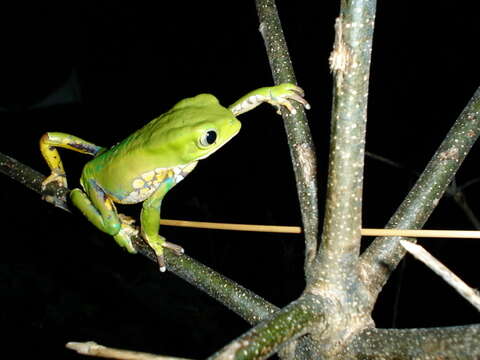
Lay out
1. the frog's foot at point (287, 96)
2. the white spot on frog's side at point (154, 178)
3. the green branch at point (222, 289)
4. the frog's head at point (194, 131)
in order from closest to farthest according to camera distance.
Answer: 1. the green branch at point (222, 289)
2. the frog's foot at point (287, 96)
3. the frog's head at point (194, 131)
4. the white spot on frog's side at point (154, 178)

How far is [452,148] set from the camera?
0.93 m

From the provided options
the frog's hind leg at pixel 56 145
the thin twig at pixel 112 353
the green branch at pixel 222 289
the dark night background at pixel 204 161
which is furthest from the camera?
the dark night background at pixel 204 161

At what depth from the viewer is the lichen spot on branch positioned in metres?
0.58

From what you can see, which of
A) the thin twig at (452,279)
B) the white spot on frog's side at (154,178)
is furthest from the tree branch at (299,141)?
the white spot on frog's side at (154,178)

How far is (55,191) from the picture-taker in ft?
4.73

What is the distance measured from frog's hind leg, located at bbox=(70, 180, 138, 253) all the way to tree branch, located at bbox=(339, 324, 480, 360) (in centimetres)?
84

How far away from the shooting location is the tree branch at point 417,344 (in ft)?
1.85

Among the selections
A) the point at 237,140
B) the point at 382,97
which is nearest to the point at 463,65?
the point at 382,97

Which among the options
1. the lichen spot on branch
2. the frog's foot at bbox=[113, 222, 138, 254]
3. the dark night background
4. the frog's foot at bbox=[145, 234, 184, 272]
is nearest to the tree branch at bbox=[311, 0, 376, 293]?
the lichen spot on branch

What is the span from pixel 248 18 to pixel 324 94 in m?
1.22

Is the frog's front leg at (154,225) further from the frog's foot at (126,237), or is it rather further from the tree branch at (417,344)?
the tree branch at (417,344)

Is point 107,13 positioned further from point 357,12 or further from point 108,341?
point 357,12

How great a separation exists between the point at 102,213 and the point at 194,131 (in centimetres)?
42

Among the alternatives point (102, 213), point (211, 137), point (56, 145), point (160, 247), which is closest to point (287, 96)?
point (211, 137)
